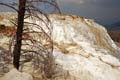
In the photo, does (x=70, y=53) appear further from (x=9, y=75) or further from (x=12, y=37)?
(x=9, y=75)

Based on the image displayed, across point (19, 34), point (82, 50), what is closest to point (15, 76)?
point (19, 34)

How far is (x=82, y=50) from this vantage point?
1986cm

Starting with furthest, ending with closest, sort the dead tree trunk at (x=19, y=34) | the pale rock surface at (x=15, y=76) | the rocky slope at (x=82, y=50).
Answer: the rocky slope at (x=82, y=50) → the dead tree trunk at (x=19, y=34) → the pale rock surface at (x=15, y=76)

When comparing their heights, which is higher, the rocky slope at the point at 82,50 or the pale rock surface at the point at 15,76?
the rocky slope at the point at 82,50

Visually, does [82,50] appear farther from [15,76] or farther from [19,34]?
[15,76]

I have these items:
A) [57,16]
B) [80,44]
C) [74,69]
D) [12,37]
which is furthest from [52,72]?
[57,16]

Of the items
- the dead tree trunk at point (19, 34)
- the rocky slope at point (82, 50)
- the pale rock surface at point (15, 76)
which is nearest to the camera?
the pale rock surface at point (15, 76)

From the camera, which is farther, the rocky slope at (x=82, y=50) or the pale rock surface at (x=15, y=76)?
the rocky slope at (x=82, y=50)

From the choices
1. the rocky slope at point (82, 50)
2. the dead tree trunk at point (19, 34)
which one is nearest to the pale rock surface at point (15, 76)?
the dead tree trunk at point (19, 34)

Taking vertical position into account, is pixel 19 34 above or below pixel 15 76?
above

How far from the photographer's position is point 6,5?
636 inches

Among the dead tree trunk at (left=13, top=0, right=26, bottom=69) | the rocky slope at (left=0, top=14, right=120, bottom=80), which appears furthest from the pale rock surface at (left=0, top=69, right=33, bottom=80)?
the rocky slope at (left=0, top=14, right=120, bottom=80)

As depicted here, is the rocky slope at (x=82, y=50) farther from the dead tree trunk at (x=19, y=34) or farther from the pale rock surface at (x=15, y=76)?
the pale rock surface at (x=15, y=76)

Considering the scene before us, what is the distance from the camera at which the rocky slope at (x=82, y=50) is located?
709 inches
